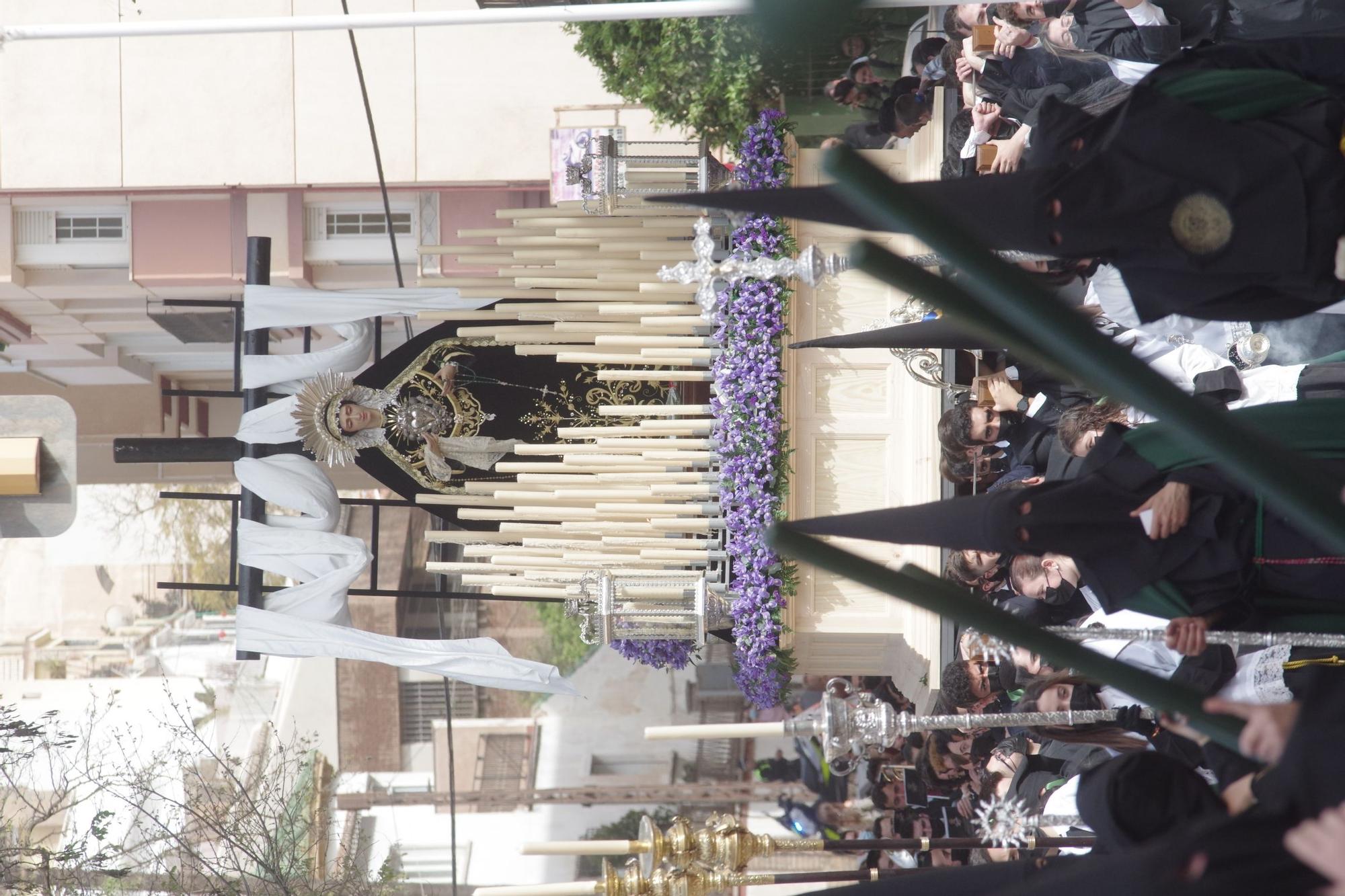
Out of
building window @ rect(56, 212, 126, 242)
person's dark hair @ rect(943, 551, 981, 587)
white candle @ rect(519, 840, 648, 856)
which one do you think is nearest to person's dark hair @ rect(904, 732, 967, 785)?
person's dark hair @ rect(943, 551, 981, 587)

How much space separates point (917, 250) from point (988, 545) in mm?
4269

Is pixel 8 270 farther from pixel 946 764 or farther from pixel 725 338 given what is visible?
pixel 946 764

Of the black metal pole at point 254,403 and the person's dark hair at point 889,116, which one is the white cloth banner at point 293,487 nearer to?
the black metal pole at point 254,403

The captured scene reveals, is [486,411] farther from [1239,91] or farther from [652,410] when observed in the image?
[1239,91]

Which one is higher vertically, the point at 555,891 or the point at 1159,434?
the point at 1159,434

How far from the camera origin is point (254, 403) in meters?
6.93

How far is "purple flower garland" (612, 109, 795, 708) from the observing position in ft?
21.0

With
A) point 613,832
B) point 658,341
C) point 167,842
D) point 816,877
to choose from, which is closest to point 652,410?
point 658,341

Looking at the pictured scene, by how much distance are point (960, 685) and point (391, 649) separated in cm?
326

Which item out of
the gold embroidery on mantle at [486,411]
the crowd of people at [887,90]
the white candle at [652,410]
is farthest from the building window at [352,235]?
the white candle at [652,410]

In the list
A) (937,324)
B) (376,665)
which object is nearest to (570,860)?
(376,665)

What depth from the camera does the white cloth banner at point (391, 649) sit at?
21.9 ft

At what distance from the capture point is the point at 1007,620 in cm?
210

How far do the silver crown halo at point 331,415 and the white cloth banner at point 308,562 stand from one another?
51 centimetres
